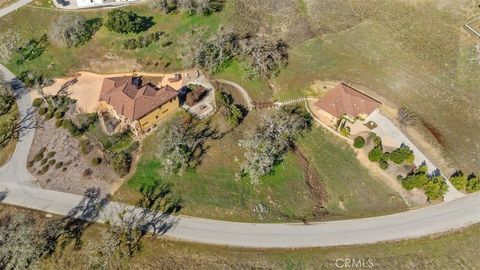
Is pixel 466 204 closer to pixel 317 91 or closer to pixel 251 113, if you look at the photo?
pixel 317 91

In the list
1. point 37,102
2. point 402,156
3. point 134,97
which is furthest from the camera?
point 37,102

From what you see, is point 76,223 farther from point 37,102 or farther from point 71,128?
point 37,102

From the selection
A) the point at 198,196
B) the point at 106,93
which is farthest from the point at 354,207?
the point at 106,93

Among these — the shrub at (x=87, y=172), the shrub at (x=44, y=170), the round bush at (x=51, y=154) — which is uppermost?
the shrub at (x=87, y=172)

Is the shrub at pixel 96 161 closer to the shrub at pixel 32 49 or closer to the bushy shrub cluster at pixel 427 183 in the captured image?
the shrub at pixel 32 49

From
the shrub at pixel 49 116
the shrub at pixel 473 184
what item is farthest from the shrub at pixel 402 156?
the shrub at pixel 49 116

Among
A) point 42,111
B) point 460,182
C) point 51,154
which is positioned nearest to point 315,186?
point 460,182
